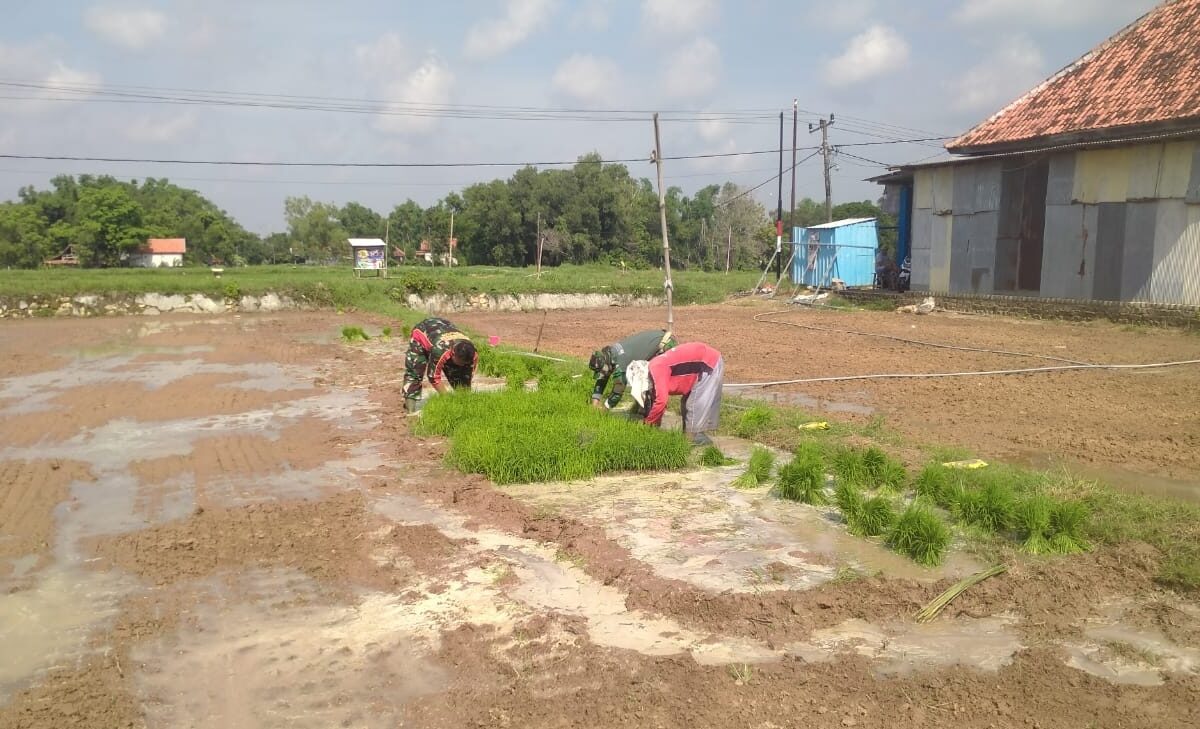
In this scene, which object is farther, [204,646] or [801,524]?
[801,524]

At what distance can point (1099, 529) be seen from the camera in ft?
17.3

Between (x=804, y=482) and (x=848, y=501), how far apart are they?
52 cm

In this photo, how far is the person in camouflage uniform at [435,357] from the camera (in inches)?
372

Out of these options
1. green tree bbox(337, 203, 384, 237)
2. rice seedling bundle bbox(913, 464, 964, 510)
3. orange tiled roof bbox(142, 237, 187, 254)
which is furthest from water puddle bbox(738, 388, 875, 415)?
green tree bbox(337, 203, 384, 237)

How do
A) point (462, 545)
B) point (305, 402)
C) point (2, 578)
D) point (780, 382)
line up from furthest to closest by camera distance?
point (780, 382), point (305, 402), point (462, 545), point (2, 578)

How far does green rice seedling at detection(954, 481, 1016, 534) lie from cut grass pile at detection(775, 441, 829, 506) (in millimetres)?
993

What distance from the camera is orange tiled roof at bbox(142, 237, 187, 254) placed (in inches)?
2101

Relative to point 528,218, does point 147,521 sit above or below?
below

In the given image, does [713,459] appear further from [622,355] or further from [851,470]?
[622,355]

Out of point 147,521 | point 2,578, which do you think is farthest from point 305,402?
point 2,578

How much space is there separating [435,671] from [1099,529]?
4294mm

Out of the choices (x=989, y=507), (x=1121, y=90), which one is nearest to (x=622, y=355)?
(x=989, y=507)

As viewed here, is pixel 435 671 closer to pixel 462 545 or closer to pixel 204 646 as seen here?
pixel 204 646

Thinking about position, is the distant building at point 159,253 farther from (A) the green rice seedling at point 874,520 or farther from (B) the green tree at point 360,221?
(A) the green rice seedling at point 874,520
